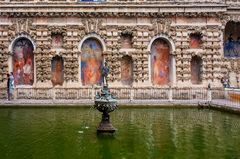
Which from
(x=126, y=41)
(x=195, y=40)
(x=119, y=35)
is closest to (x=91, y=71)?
(x=119, y=35)

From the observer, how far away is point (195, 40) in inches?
1245

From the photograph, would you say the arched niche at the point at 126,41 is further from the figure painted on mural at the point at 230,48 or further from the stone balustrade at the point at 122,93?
the figure painted on mural at the point at 230,48

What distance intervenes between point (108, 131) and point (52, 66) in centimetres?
1621

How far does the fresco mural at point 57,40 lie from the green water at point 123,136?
9.97 m

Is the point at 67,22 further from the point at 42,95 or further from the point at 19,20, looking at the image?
the point at 42,95

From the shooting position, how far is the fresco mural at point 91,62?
30812 mm

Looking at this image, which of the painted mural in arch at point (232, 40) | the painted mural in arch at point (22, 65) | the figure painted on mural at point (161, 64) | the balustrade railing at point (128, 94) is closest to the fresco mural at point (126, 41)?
the figure painted on mural at point (161, 64)

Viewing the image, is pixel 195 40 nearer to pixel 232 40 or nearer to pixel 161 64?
pixel 161 64

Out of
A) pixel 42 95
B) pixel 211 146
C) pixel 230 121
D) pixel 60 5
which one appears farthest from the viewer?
pixel 60 5

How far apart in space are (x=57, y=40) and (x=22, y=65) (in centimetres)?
310

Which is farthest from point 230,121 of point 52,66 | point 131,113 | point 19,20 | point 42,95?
point 19,20

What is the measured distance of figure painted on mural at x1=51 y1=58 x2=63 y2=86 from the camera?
1216 inches

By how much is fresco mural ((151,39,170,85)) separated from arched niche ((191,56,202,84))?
1877 millimetres

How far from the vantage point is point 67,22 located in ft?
101
